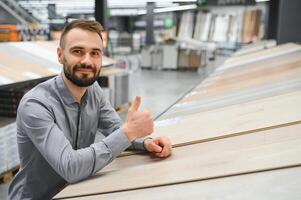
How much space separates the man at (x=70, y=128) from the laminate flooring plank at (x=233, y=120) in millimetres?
276

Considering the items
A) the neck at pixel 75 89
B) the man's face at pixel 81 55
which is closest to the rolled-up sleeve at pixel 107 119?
the neck at pixel 75 89

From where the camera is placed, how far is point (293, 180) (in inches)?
42.9

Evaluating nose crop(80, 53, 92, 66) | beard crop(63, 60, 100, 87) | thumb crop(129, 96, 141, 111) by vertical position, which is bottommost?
thumb crop(129, 96, 141, 111)

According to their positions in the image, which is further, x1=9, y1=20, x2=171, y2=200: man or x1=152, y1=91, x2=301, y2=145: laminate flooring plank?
x1=152, y1=91, x2=301, y2=145: laminate flooring plank

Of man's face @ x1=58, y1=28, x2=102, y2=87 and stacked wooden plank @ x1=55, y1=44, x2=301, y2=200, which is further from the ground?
man's face @ x1=58, y1=28, x2=102, y2=87

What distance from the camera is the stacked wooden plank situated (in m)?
1.12

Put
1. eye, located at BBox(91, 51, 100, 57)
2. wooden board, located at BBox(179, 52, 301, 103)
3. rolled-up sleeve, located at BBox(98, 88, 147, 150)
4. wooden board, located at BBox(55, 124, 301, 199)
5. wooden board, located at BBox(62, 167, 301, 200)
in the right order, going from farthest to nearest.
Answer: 1. wooden board, located at BBox(179, 52, 301, 103)
2. rolled-up sleeve, located at BBox(98, 88, 147, 150)
3. eye, located at BBox(91, 51, 100, 57)
4. wooden board, located at BBox(55, 124, 301, 199)
5. wooden board, located at BBox(62, 167, 301, 200)

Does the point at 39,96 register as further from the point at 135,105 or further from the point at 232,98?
the point at 232,98

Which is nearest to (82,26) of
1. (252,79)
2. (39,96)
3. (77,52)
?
(77,52)

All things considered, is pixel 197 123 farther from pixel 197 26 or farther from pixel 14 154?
pixel 197 26

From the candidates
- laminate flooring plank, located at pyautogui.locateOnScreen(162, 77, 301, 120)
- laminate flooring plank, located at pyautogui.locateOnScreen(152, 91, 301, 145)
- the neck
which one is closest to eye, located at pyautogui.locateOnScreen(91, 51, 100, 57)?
the neck

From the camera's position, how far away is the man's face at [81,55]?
1533 mm

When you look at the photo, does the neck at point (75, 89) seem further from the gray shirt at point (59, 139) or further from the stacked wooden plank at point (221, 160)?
the stacked wooden plank at point (221, 160)

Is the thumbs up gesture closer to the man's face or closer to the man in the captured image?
the man
